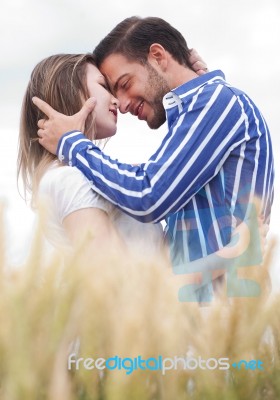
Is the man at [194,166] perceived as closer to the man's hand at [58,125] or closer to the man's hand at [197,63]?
the man's hand at [58,125]

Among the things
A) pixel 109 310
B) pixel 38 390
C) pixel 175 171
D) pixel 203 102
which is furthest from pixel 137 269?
pixel 203 102

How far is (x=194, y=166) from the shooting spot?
8.59 feet

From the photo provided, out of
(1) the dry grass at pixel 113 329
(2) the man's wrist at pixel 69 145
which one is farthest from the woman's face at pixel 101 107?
(1) the dry grass at pixel 113 329

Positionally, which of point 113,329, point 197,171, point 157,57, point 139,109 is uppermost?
point 113,329

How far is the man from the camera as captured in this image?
255 cm

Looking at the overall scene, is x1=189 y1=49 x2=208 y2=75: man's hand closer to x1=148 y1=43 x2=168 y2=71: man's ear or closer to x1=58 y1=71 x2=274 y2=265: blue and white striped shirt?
x1=148 y1=43 x2=168 y2=71: man's ear

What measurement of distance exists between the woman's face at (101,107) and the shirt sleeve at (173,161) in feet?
1.13

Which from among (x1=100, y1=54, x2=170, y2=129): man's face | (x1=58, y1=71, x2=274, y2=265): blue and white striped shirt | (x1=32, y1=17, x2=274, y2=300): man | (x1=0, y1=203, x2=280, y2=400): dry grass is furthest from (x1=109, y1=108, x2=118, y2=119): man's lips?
(x1=0, y1=203, x2=280, y2=400): dry grass

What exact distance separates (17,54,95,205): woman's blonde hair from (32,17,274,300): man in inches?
4.3

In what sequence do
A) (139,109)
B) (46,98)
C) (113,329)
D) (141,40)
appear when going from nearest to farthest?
(113,329) < (46,98) < (139,109) < (141,40)

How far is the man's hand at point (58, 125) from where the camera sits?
9.34 ft

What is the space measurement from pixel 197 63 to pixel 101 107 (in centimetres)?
91

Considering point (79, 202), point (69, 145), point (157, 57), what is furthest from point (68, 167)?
point (157, 57)

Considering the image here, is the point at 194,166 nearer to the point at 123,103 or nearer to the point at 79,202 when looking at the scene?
the point at 79,202
